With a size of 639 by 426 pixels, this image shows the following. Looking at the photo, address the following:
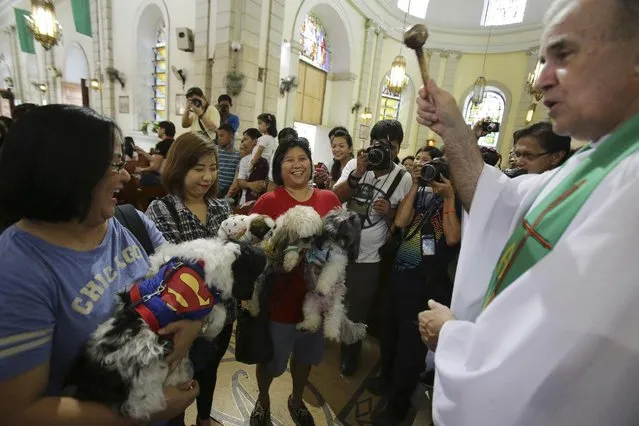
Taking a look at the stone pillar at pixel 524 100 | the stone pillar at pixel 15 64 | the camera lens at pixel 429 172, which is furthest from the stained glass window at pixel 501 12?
the stone pillar at pixel 15 64

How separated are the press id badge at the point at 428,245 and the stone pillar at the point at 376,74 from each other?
1153cm

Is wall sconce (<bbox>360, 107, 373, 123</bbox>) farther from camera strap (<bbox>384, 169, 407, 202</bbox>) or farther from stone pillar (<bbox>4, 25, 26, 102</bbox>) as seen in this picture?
stone pillar (<bbox>4, 25, 26, 102</bbox>)

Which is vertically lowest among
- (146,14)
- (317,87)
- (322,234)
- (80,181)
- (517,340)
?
(322,234)

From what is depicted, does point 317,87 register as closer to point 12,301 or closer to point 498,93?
point 498,93

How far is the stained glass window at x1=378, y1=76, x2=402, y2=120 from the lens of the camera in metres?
13.8

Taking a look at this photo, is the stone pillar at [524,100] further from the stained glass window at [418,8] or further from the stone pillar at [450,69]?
the stained glass window at [418,8]

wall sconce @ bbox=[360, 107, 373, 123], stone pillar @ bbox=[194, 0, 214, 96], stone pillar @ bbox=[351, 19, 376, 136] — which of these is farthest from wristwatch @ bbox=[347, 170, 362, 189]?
wall sconce @ bbox=[360, 107, 373, 123]

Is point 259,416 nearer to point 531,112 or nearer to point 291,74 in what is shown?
point 291,74

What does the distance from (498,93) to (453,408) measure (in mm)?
17077

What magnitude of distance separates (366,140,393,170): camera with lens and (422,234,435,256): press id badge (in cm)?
61

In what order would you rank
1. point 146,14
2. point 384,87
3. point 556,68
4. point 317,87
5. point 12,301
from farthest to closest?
1. point 384,87
2. point 317,87
3. point 146,14
4. point 556,68
5. point 12,301

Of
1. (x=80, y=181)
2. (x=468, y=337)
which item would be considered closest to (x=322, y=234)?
(x=468, y=337)

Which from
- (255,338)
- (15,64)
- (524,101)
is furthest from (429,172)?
(15,64)

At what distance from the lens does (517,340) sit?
0.64 meters
